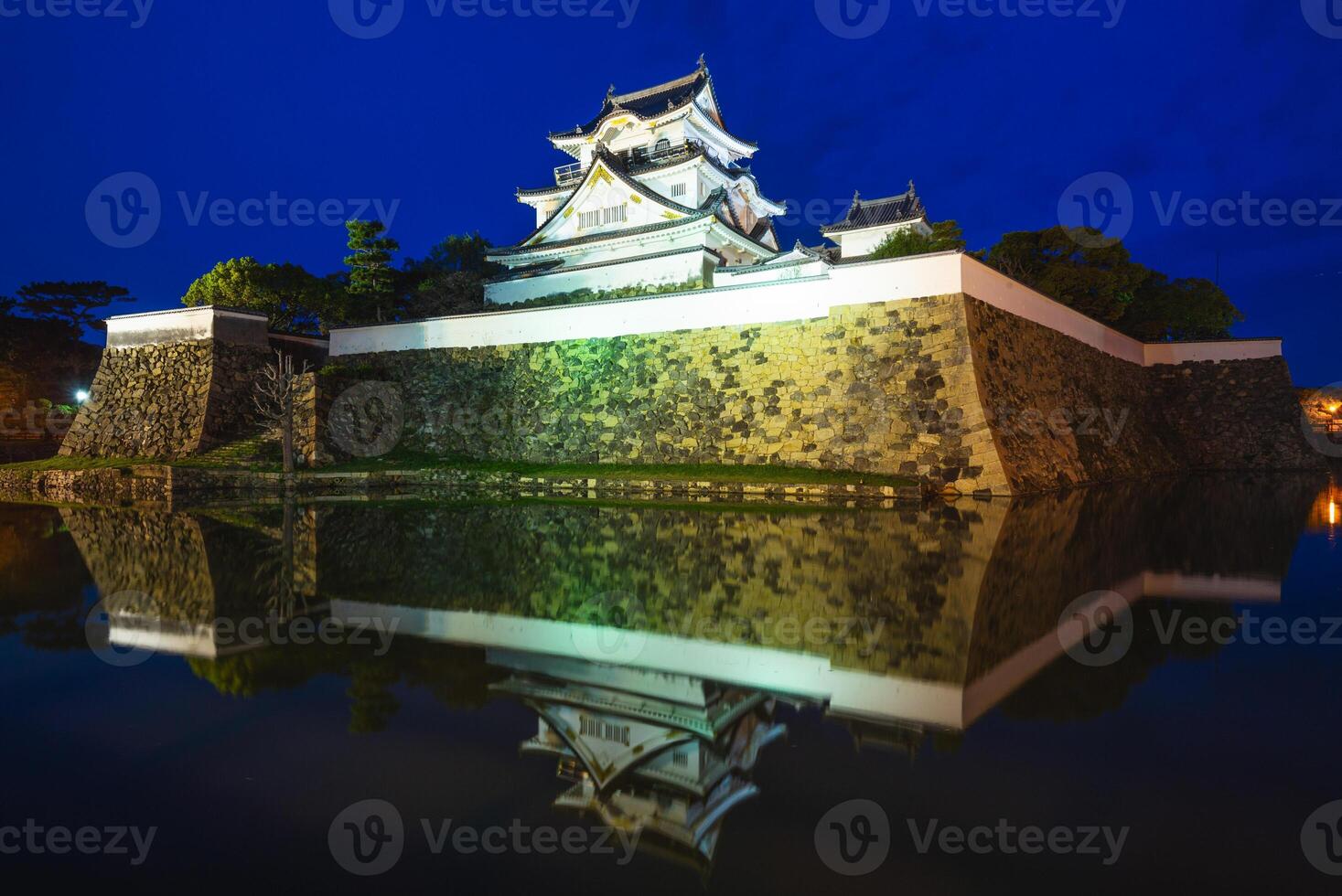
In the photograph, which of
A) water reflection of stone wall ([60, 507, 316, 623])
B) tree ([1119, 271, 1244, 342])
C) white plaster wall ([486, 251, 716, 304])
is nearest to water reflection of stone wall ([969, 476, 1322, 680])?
water reflection of stone wall ([60, 507, 316, 623])

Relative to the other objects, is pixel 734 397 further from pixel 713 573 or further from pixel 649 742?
pixel 649 742

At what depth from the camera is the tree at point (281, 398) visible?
1723 cm

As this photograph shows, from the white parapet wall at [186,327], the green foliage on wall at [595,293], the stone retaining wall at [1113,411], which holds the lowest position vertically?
the stone retaining wall at [1113,411]

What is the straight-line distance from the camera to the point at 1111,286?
23.2 metres

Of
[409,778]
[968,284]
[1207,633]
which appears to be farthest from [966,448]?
[409,778]

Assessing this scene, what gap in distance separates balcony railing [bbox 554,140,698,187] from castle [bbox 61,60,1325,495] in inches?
4.0

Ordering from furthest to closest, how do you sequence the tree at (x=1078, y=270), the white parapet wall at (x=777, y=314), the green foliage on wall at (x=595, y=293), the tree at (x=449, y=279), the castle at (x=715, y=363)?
the tree at (x=449, y=279) < the tree at (x=1078, y=270) < the green foliage on wall at (x=595, y=293) < the white parapet wall at (x=777, y=314) < the castle at (x=715, y=363)

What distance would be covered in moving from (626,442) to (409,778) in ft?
49.8

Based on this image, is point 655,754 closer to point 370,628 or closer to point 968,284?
point 370,628

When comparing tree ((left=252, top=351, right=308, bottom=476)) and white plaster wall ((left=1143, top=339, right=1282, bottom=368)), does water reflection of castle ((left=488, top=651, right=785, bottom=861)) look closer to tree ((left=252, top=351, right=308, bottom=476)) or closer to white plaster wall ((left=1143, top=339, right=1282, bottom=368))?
tree ((left=252, top=351, right=308, bottom=476))

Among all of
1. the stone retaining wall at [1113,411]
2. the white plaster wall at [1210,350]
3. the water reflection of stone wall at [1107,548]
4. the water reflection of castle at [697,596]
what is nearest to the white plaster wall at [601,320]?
the stone retaining wall at [1113,411]

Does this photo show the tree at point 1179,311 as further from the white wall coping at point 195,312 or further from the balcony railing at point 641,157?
the white wall coping at point 195,312

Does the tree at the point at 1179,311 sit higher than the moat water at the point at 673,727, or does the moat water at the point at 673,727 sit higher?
the tree at the point at 1179,311

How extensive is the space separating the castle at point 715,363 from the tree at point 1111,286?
5.73 feet
